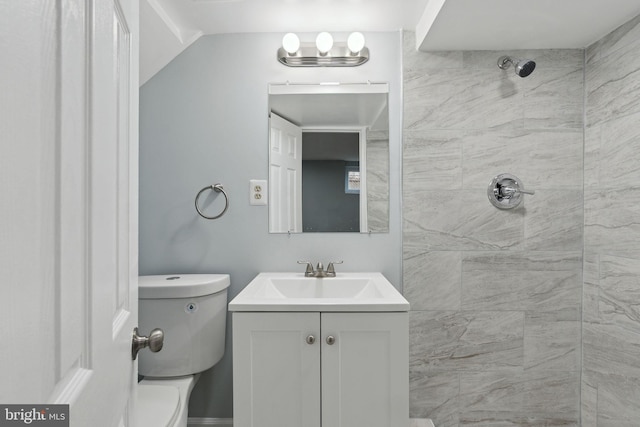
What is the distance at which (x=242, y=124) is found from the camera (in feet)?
6.15

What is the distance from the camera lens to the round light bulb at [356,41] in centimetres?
178

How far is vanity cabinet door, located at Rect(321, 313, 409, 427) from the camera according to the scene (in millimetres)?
1299

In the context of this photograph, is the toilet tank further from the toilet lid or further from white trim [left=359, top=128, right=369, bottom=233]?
white trim [left=359, top=128, right=369, bottom=233]

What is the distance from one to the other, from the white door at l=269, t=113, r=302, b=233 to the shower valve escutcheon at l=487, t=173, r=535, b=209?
0.93 metres

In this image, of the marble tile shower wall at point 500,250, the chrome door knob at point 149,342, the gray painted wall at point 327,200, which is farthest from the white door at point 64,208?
the marble tile shower wall at point 500,250

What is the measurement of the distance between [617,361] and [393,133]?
54.4 inches

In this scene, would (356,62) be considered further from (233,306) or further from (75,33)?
(75,33)

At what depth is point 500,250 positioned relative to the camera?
1.82 m

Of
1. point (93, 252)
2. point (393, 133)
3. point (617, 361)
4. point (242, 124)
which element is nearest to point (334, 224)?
point (393, 133)

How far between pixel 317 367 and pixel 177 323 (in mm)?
680

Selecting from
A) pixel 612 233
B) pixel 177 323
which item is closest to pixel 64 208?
pixel 177 323

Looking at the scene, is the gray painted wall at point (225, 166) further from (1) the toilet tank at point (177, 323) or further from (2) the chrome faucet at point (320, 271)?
(1) the toilet tank at point (177, 323)

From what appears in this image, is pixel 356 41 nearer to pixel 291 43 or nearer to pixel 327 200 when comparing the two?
pixel 291 43

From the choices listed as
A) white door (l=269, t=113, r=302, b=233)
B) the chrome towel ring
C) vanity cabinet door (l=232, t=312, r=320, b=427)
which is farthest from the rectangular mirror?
vanity cabinet door (l=232, t=312, r=320, b=427)
